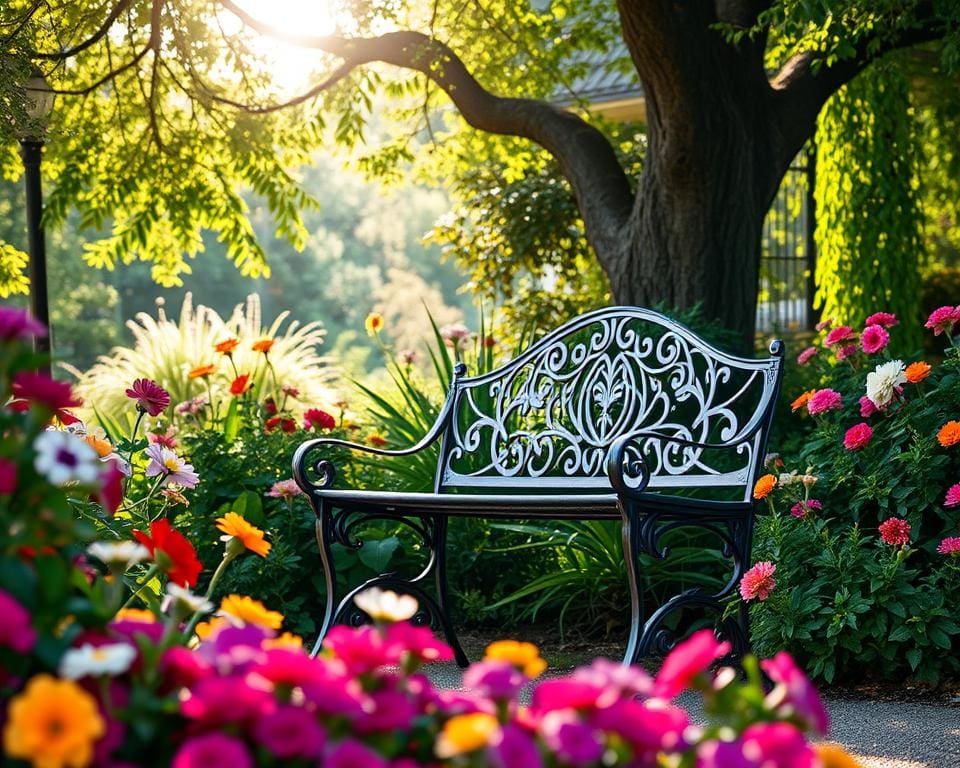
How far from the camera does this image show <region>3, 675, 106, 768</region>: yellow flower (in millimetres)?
856

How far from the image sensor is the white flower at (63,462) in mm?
1060

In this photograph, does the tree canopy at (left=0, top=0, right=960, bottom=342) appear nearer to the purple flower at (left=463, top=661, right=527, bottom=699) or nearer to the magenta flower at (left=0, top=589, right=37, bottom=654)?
the purple flower at (left=463, top=661, right=527, bottom=699)

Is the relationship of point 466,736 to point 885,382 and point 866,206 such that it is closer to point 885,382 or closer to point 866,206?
point 885,382

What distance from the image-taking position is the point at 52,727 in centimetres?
87

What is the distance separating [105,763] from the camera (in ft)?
3.14

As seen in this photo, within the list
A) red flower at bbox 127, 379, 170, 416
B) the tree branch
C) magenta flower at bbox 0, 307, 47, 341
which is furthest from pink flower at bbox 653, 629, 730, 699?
the tree branch

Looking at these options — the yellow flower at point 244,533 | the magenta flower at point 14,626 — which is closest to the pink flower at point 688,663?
the magenta flower at point 14,626

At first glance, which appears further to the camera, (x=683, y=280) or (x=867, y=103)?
(x=867, y=103)

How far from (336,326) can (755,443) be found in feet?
135

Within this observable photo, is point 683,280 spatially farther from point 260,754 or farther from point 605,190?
point 260,754

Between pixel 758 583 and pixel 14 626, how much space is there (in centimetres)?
245

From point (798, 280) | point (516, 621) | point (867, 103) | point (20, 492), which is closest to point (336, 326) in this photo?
point (798, 280)

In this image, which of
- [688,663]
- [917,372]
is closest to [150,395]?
[917,372]

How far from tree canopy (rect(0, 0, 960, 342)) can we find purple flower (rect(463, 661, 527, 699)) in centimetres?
340
